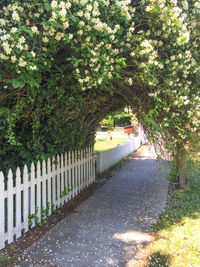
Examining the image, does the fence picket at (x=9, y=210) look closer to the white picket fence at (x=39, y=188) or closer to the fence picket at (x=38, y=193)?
the white picket fence at (x=39, y=188)

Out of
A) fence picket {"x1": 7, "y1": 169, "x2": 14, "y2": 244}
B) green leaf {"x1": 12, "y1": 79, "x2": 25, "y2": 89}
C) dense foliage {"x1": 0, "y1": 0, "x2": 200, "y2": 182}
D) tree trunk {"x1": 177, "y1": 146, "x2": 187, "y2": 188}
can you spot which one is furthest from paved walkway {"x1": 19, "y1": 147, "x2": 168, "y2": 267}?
green leaf {"x1": 12, "y1": 79, "x2": 25, "y2": 89}

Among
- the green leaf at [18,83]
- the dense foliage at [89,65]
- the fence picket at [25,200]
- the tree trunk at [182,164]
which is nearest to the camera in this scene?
the green leaf at [18,83]

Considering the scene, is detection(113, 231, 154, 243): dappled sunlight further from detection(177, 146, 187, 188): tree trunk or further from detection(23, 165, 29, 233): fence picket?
detection(177, 146, 187, 188): tree trunk

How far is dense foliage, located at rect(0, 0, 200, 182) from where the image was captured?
2.69 m

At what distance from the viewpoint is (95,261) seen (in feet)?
9.35

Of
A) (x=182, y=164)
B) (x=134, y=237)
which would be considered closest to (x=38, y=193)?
(x=134, y=237)

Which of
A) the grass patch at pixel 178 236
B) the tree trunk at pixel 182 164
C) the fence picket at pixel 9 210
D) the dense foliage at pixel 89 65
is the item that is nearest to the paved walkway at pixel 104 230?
the grass patch at pixel 178 236

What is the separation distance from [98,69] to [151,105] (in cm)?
167

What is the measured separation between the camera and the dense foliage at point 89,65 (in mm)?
2693

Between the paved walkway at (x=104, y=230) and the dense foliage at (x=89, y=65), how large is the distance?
1.39 metres

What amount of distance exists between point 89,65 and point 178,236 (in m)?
2.96

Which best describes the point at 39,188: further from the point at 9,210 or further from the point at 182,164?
the point at 182,164

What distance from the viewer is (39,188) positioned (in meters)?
3.90

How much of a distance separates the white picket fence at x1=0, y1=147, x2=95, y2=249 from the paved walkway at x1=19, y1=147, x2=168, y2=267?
0.40 metres
